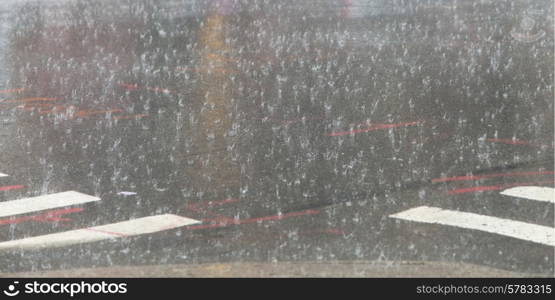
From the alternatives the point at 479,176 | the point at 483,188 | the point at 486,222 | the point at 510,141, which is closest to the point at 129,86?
the point at 510,141

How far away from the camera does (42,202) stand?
33.3 feet

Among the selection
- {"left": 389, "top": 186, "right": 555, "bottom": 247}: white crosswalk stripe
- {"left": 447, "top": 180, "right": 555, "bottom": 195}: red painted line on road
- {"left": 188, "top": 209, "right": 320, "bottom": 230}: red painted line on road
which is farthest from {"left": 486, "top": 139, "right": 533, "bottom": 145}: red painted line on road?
{"left": 188, "top": 209, "right": 320, "bottom": 230}: red painted line on road

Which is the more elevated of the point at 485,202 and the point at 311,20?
the point at 311,20

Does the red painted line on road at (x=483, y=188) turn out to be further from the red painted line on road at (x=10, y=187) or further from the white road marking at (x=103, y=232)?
the red painted line on road at (x=10, y=187)

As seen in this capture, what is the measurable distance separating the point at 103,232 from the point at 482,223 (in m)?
3.40

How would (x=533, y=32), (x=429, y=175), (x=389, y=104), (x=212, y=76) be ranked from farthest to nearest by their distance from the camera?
(x=533, y=32), (x=212, y=76), (x=389, y=104), (x=429, y=175)

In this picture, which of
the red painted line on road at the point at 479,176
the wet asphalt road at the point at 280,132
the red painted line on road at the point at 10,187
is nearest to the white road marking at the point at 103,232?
the wet asphalt road at the point at 280,132

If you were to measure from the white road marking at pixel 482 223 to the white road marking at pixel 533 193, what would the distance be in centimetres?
84

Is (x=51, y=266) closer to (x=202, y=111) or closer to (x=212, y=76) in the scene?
(x=202, y=111)

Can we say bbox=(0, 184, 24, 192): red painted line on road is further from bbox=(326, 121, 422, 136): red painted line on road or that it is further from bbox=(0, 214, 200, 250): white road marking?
bbox=(326, 121, 422, 136): red painted line on road

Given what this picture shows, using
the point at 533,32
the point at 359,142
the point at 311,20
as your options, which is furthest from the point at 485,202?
the point at 311,20

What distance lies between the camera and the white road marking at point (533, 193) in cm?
989

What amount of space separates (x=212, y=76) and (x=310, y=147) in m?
4.74

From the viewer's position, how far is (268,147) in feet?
39.4
